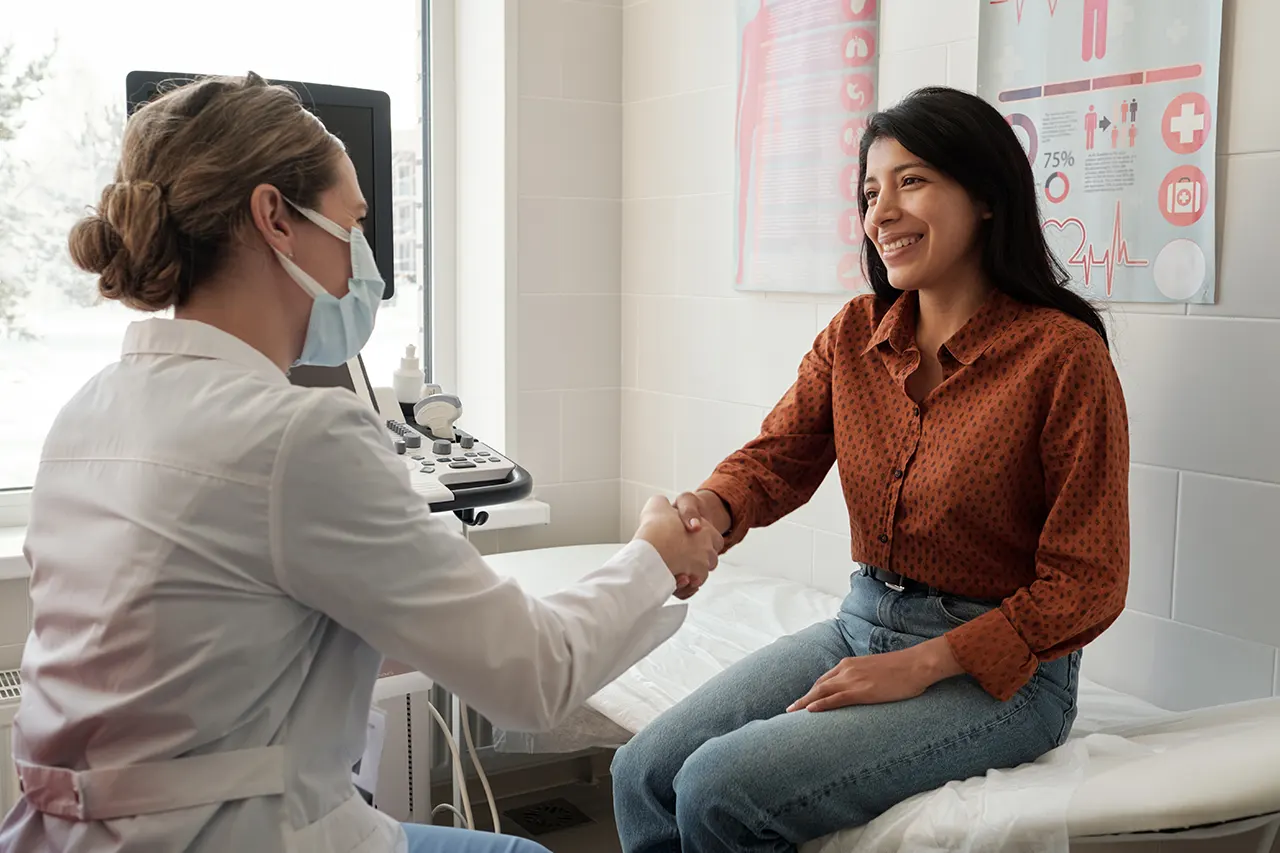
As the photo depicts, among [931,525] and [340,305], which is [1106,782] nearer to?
[931,525]

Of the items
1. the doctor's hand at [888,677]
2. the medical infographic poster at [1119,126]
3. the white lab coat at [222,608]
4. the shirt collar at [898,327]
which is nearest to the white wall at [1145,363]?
the medical infographic poster at [1119,126]

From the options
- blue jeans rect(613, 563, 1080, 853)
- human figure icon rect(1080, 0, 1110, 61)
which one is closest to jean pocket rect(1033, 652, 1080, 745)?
blue jeans rect(613, 563, 1080, 853)

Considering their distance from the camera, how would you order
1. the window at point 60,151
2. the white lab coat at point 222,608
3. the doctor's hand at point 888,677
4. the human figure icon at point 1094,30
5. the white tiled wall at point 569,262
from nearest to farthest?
the white lab coat at point 222,608 → the doctor's hand at point 888,677 → the human figure icon at point 1094,30 → the window at point 60,151 → the white tiled wall at point 569,262

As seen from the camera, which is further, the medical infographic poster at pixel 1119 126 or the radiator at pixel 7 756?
the radiator at pixel 7 756

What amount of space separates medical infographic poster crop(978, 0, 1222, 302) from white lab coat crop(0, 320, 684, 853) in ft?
3.98

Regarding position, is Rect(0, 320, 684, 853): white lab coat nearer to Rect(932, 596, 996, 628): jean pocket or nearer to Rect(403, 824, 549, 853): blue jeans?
Rect(403, 824, 549, 853): blue jeans

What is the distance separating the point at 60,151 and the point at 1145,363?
2.17 metres

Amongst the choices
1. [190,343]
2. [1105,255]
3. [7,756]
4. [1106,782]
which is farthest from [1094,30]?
[7,756]

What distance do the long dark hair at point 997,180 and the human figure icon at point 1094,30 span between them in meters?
0.35

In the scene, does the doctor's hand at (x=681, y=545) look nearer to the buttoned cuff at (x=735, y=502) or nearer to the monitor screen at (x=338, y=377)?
the buttoned cuff at (x=735, y=502)

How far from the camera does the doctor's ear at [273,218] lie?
1138mm

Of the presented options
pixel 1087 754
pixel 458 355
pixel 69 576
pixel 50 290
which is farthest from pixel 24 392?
pixel 1087 754

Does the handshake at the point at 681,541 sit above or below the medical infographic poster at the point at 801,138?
below

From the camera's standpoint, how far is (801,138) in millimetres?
2555
